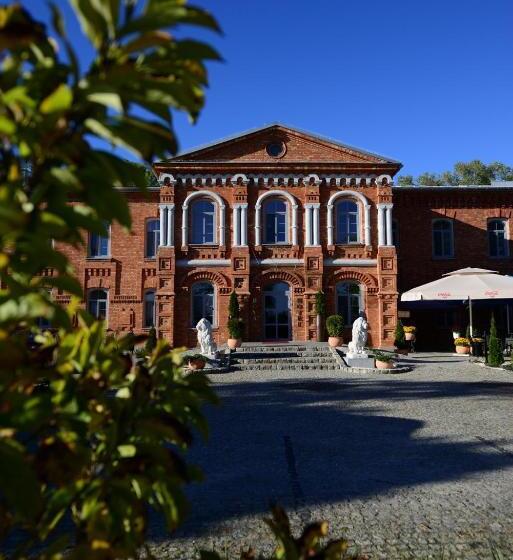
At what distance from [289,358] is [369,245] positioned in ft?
22.1

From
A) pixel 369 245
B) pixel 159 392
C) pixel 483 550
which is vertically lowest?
pixel 483 550

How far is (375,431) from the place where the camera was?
722 cm

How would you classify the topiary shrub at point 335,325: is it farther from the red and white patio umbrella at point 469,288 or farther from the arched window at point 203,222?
the arched window at point 203,222

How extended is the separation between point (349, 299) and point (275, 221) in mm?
4477

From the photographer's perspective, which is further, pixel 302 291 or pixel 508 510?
pixel 302 291

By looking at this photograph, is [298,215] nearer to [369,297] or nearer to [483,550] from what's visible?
[369,297]

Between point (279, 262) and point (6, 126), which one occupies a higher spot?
point (279, 262)

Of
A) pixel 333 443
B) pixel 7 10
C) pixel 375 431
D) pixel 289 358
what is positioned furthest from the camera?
pixel 289 358

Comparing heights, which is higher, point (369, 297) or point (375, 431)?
point (369, 297)

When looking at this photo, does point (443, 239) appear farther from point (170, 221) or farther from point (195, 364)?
point (195, 364)

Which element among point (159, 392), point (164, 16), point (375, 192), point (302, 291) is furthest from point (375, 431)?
point (375, 192)

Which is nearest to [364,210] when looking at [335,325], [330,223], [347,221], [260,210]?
[347,221]

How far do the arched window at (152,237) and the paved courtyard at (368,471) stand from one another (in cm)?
1358

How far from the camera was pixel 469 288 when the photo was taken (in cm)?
1544
